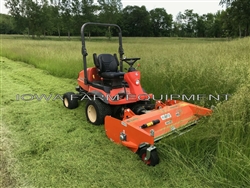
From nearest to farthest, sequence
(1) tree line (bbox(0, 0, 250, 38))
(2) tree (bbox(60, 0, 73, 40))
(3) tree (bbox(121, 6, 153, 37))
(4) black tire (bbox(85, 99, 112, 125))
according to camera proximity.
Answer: (4) black tire (bbox(85, 99, 112, 125)) → (1) tree line (bbox(0, 0, 250, 38)) → (2) tree (bbox(60, 0, 73, 40)) → (3) tree (bbox(121, 6, 153, 37))

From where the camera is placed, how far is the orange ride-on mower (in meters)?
2.39

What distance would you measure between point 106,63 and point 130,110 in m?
1.18

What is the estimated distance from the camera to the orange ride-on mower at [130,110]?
2389 mm

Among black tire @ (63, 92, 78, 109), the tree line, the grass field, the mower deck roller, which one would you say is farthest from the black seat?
the tree line

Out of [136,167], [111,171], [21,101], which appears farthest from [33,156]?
[21,101]

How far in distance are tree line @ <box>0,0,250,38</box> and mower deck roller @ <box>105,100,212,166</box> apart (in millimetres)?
12561

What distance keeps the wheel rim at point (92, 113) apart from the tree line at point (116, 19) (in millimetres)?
11935

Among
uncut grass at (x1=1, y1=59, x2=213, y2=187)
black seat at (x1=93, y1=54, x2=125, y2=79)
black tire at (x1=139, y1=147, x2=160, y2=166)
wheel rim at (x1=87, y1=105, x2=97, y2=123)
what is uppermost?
black seat at (x1=93, y1=54, x2=125, y2=79)

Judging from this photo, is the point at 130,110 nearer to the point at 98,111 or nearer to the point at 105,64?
the point at 98,111

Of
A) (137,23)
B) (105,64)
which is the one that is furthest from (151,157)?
(137,23)

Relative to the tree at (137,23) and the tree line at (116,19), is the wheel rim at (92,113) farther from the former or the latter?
the tree at (137,23)

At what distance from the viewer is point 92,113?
11.3 feet

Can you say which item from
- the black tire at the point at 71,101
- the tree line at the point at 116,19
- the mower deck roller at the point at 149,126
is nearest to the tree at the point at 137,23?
the tree line at the point at 116,19

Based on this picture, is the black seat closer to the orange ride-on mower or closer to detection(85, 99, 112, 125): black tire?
the orange ride-on mower
